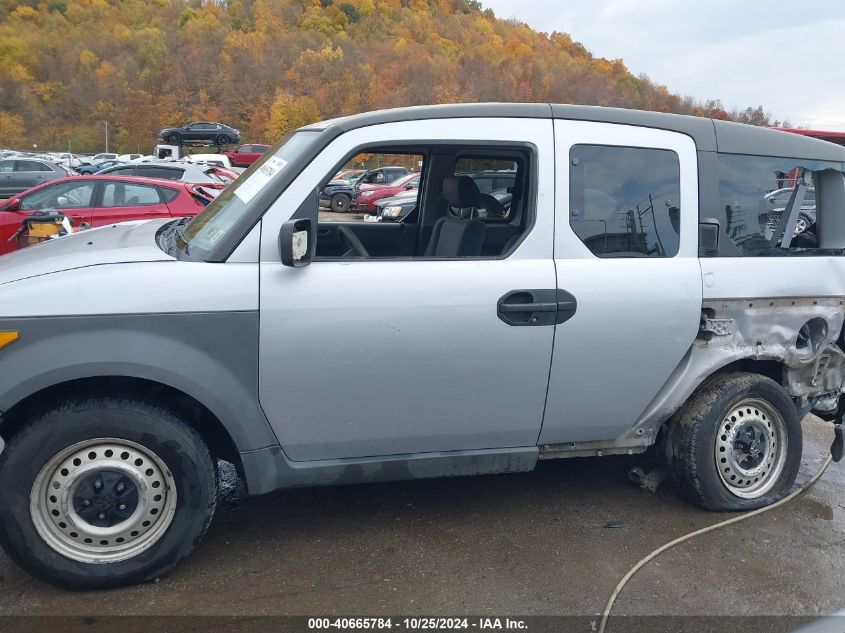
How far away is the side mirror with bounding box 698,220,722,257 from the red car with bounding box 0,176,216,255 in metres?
7.89

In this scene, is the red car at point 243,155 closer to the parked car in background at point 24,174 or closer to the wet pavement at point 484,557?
the parked car in background at point 24,174

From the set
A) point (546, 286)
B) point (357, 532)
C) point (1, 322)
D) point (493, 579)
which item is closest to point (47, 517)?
point (1, 322)

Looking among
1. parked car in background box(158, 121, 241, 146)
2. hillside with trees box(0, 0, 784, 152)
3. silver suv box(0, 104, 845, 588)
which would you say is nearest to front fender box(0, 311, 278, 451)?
silver suv box(0, 104, 845, 588)

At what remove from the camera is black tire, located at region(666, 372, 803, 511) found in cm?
370

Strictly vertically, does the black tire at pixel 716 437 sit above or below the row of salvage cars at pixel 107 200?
below

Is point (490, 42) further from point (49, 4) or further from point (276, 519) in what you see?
point (276, 519)

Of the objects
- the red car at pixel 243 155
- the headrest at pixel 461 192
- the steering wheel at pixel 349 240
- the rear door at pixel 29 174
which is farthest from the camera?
the red car at pixel 243 155

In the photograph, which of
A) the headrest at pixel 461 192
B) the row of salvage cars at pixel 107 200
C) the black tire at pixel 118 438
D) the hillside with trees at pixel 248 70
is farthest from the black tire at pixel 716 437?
the hillside with trees at pixel 248 70

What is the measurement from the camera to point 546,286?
3262 millimetres

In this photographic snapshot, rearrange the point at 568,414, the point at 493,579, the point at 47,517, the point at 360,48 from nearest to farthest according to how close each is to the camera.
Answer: the point at 47,517 → the point at 493,579 → the point at 568,414 → the point at 360,48

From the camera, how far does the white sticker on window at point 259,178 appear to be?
3.19 metres

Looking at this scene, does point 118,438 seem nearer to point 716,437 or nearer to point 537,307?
point 537,307

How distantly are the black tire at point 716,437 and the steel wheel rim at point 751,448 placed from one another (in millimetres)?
11

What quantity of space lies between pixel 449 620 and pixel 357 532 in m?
0.82
